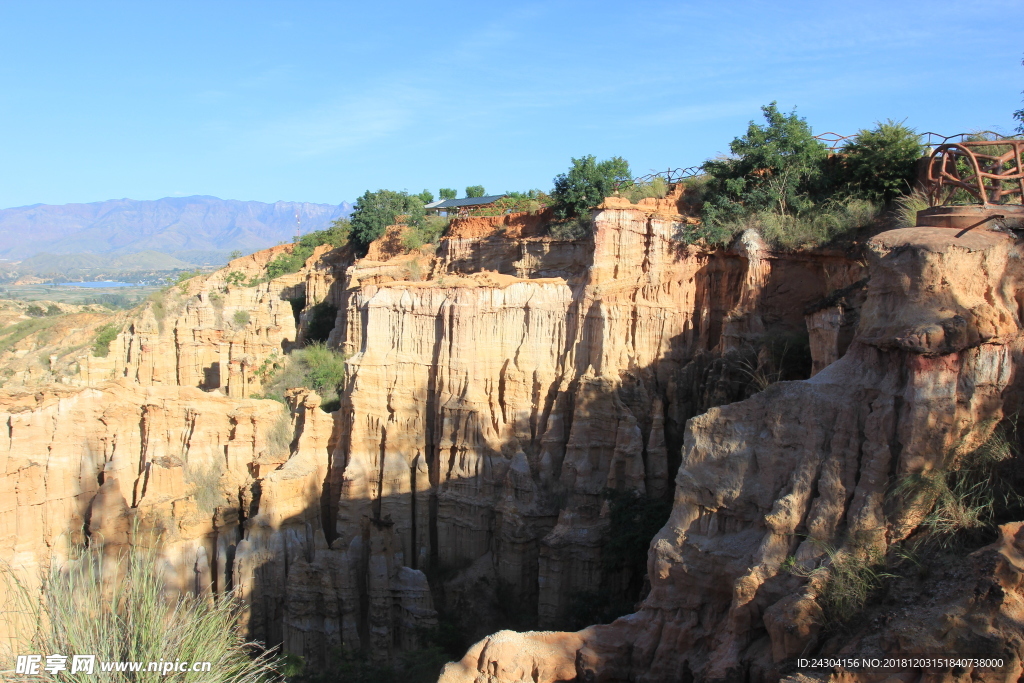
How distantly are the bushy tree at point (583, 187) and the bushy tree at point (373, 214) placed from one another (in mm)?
10279

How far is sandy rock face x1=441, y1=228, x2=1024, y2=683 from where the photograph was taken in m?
9.02

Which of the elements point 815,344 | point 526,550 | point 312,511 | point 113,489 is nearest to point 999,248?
point 815,344

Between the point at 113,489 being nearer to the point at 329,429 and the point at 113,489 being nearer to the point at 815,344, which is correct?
the point at 329,429

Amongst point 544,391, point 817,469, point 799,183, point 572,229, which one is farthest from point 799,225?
point 817,469

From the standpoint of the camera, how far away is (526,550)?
53.5 ft

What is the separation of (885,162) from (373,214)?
19.7 meters

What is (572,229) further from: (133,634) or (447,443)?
(133,634)

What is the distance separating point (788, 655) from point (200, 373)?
24.4 m

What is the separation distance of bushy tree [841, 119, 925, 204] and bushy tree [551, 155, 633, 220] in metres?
6.42

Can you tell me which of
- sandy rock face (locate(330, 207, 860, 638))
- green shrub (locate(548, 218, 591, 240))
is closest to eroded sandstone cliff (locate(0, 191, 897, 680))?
sandy rock face (locate(330, 207, 860, 638))

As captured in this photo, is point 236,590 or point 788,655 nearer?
point 788,655

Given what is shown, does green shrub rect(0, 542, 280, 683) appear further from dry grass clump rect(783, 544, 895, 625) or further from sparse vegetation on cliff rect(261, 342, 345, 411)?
sparse vegetation on cliff rect(261, 342, 345, 411)

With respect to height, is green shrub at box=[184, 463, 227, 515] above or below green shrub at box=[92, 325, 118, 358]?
below

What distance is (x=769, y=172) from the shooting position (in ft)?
60.2
